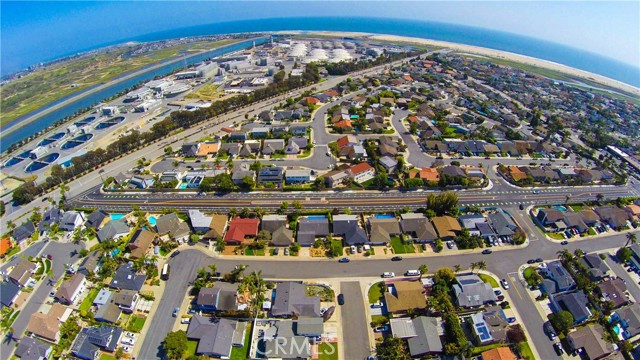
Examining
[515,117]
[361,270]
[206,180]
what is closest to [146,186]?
[206,180]

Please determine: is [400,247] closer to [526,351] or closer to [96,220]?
[526,351]

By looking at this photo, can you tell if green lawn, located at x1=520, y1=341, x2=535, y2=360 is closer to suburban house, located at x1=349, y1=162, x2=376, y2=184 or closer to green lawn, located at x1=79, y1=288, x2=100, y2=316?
suburban house, located at x1=349, y1=162, x2=376, y2=184

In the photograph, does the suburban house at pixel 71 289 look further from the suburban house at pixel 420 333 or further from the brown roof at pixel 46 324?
the suburban house at pixel 420 333

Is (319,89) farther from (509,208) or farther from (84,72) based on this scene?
(84,72)

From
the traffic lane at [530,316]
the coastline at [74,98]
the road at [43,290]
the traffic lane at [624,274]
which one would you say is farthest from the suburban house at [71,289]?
the coastline at [74,98]

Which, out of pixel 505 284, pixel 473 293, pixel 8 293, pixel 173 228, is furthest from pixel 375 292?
pixel 8 293
